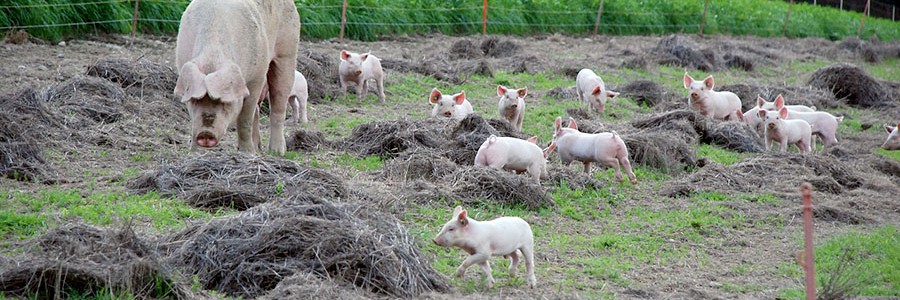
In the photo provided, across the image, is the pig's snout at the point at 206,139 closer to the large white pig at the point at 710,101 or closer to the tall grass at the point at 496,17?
the tall grass at the point at 496,17

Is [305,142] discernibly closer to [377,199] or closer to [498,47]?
[377,199]

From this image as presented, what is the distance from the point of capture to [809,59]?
81.3 feet

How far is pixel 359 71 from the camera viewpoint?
13047 millimetres

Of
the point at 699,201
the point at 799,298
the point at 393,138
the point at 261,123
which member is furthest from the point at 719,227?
the point at 261,123

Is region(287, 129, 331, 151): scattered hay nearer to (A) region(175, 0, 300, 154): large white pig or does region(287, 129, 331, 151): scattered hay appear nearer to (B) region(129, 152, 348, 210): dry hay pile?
(A) region(175, 0, 300, 154): large white pig

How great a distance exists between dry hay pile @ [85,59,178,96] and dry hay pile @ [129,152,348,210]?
3.55 metres

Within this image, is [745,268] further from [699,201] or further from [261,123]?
[261,123]

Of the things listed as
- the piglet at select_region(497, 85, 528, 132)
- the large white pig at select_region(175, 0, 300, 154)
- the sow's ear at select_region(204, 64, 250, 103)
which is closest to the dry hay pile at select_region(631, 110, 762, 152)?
the piglet at select_region(497, 85, 528, 132)

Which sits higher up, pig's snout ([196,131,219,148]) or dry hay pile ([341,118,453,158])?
pig's snout ([196,131,219,148])

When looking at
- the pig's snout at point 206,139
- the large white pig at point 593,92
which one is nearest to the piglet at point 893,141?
the large white pig at point 593,92

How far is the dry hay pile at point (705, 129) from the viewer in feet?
40.9

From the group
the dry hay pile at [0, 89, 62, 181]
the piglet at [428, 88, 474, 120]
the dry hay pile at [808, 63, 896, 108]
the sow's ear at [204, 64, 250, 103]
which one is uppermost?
the sow's ear at [204, 64, 250, 103]

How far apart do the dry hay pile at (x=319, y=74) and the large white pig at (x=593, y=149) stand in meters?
3.98

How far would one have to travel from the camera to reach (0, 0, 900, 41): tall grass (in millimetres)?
14758
